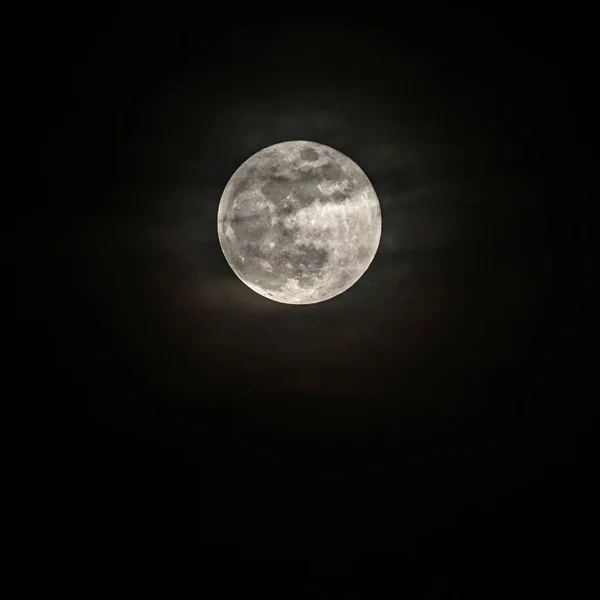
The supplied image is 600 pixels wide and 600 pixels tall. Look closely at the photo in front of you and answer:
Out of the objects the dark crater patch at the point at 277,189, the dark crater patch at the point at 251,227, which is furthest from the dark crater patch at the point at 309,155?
the dark crater patch at the point at 251,227

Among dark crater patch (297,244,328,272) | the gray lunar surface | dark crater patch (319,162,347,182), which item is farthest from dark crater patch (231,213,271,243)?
dark crater patch (319,162,347,182)

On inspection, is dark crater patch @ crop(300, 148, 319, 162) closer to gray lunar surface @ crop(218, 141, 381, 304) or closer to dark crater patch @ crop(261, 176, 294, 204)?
gray lunar surface @ crop(218, 141, 381, 304)

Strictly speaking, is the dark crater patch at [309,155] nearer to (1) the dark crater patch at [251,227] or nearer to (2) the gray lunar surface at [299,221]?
(2) the gray lunar surface at [299,221]

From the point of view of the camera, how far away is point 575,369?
7.07 feet

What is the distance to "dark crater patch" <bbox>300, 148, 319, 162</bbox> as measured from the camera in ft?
5.93

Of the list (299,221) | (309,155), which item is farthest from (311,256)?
(309,155)

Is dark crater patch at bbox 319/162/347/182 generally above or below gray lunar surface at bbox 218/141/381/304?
above

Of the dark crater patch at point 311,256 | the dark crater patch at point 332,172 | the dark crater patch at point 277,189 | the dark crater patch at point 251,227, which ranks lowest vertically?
the dark crater patch at point 311,256

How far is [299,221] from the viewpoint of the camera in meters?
1.74

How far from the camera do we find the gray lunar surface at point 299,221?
1.75 metres

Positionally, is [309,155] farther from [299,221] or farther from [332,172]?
[299,221]

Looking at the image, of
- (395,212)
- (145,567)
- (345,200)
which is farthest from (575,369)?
(145,567)

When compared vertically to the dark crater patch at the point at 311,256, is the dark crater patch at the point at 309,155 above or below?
above

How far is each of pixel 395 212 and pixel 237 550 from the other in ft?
5.09
